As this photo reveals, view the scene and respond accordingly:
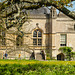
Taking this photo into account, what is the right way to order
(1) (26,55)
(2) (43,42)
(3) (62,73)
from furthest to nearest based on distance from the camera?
(2) (43,42), (1) (26,55), (3) (62,73)

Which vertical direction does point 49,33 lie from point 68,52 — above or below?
above

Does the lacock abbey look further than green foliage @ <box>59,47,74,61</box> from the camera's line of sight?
No

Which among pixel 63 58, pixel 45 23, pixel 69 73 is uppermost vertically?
pixel 45 23

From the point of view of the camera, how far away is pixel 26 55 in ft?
82.4

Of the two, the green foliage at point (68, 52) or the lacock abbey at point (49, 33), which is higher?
the lacock abbey at point (49, 33)

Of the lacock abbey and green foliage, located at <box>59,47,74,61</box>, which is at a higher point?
the lacock abbey

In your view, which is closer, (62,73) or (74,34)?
(62,73)

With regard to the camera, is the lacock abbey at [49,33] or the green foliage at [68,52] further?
the green foliage at [68,52]

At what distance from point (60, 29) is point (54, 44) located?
9.58ft

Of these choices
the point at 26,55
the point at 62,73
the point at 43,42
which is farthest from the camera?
the point at 43,42

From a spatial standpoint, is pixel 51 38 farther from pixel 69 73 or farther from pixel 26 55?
pixel 69 73

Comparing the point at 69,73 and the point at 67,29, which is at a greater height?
the point at 67,29

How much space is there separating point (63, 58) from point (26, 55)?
21.0 ft

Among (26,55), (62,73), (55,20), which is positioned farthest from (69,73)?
(55,20)
